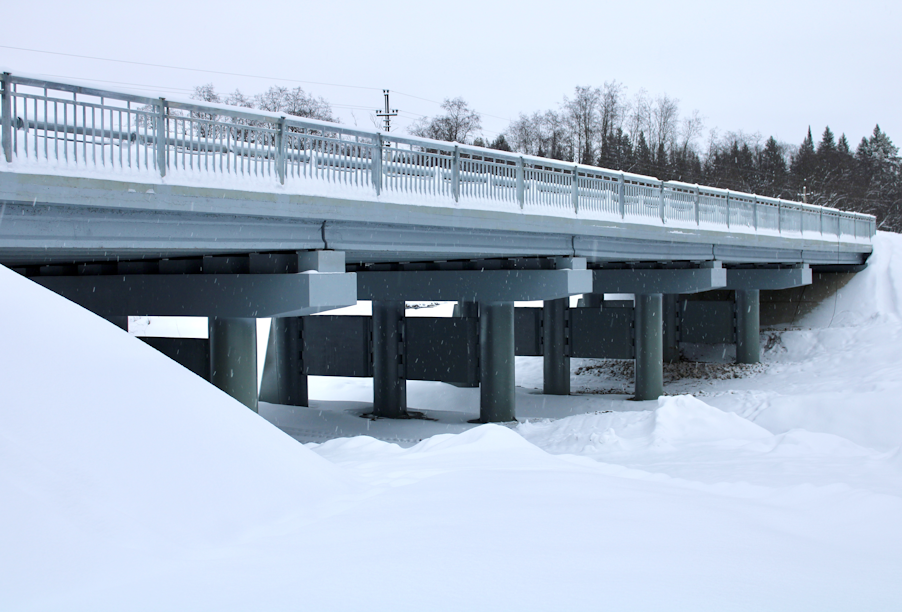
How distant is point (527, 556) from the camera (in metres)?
4.24

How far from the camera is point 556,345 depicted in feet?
79.9

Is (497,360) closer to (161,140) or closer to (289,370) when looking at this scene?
(289,370)

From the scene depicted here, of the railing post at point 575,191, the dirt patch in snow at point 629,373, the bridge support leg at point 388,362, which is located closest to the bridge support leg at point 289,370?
the bridge support leg at point 388,362

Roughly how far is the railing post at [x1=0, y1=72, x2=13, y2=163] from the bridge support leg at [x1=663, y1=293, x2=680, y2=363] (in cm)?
2644

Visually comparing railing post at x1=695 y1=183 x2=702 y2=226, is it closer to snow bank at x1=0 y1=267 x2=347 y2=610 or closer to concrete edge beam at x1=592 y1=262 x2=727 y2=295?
concrete edge beam at x1=592 y1=262 x2=727 y2=295

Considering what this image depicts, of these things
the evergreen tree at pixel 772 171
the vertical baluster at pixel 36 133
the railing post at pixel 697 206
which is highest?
the evergreen tree at pixel 772 171

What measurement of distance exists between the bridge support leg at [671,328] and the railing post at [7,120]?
2644cm

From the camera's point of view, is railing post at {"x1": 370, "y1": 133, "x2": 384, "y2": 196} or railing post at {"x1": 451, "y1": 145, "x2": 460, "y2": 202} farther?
railing post at {"x1": 451, "y1": 145, "x2": 460, "y2": 202}

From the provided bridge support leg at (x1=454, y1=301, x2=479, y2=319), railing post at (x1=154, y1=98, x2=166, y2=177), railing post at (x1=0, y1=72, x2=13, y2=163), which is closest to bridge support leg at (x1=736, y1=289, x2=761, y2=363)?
bridge support leg at (x1=454, y1=301, x2=479, y2=319)

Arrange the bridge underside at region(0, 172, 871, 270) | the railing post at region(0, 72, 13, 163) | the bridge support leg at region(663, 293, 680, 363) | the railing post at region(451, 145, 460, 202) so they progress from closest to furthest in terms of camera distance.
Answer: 1. the railing post at region(0, 72, 13, 163)
2. the bridge underside at region(0, 172, 871, 270)
3. the railing post at region(451, 145, 460, 202)
4. the bridge support leg at region(663, 293, 680, 363)

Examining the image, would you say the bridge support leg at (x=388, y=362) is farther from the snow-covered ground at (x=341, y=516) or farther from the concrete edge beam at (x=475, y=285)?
the snow-covered ground at (x=341, y=516)

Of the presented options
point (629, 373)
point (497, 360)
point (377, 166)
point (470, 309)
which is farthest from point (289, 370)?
point (629, 373)

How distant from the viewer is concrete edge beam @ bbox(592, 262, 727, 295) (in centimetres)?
2295

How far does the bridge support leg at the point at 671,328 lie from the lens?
30.6m
